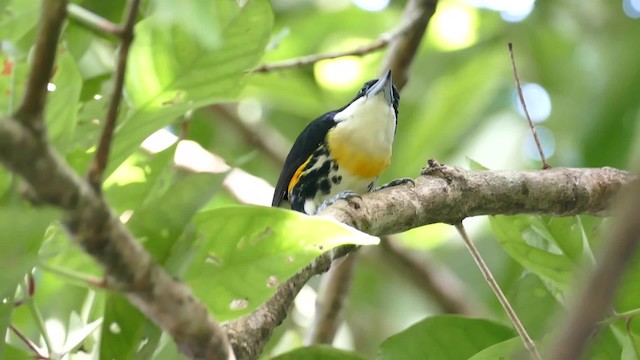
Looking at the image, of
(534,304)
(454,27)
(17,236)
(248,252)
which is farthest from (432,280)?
(17,236)

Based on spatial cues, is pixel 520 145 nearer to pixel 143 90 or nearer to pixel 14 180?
pixel 143 90

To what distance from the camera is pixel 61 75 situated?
1087 millimetres

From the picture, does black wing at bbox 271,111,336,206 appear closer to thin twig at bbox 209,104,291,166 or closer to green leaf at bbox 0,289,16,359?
thin twig at bbox 209,104,291,166

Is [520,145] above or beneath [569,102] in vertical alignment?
beneath

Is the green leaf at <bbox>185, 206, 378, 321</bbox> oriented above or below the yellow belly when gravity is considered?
above

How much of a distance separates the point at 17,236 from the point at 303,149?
4.70ft

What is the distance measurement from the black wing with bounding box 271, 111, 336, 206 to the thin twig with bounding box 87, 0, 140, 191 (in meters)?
1.45

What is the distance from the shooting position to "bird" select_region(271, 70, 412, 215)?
217 cm

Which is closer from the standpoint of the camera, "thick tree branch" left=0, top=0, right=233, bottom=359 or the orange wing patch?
"thick tree branch" left=0, top=0, right=233, bottom=359

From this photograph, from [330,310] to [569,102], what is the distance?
1298mm

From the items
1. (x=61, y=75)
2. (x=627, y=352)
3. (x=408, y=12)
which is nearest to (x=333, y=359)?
(x=627, y=352)

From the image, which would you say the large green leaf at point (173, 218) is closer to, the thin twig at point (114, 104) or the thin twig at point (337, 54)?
the thin twig at point (114, 104)

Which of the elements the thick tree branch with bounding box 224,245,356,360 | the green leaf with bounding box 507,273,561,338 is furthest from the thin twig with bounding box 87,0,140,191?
the green leaf with bounding box 507,273,561,338

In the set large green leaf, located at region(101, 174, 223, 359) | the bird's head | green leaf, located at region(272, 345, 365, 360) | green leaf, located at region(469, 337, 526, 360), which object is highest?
large green leaf, located at region(101, 174, 223, 359)
